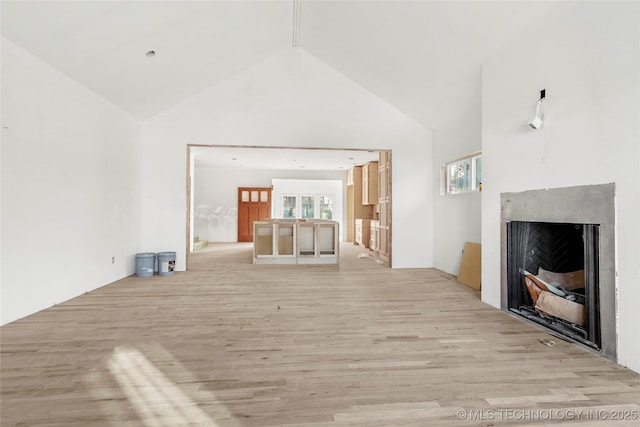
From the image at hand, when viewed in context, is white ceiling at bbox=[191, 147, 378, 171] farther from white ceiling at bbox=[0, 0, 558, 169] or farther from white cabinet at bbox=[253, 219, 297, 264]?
white ceiling at bbox=[0, 0, 558, 169]

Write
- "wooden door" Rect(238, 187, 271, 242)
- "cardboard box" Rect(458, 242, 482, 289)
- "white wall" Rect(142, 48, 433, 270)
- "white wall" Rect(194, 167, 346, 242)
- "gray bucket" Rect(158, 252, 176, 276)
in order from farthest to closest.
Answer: "wooden door" Rect(238, 187, 271, 242) < "white wall" Rect(194, 167, 346, 242) < "white wall" Rect(142, 48, 433, 270) < "gray bucket" Rect(158, 252, 176, 276) < "cardboard box" Rect(458, 242, 482, 289)

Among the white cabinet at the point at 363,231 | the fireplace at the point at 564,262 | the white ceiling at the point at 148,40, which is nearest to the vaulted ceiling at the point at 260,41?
the white ceiling at the point at 148,40

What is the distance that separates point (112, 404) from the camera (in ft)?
5.22

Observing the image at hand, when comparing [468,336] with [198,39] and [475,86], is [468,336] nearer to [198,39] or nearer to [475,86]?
[475,86]

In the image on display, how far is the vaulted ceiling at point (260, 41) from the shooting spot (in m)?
2.86

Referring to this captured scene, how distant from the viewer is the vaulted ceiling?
2857mm

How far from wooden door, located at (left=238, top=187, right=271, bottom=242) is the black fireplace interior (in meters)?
8.82

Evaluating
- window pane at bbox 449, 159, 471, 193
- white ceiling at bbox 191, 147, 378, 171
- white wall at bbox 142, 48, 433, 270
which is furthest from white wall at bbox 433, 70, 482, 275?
white ceiling at bbox 191, 147, 378, 171

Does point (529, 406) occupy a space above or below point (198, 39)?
below

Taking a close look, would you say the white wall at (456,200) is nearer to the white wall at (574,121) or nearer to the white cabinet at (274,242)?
the white wall at (574,121)

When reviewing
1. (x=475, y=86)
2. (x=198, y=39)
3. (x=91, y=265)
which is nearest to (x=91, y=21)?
(x=198, y=39)

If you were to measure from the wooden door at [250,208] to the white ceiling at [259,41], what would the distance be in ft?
19.3

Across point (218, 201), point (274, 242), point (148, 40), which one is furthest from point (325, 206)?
point (148, 40)

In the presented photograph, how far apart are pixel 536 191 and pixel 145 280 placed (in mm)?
4947
